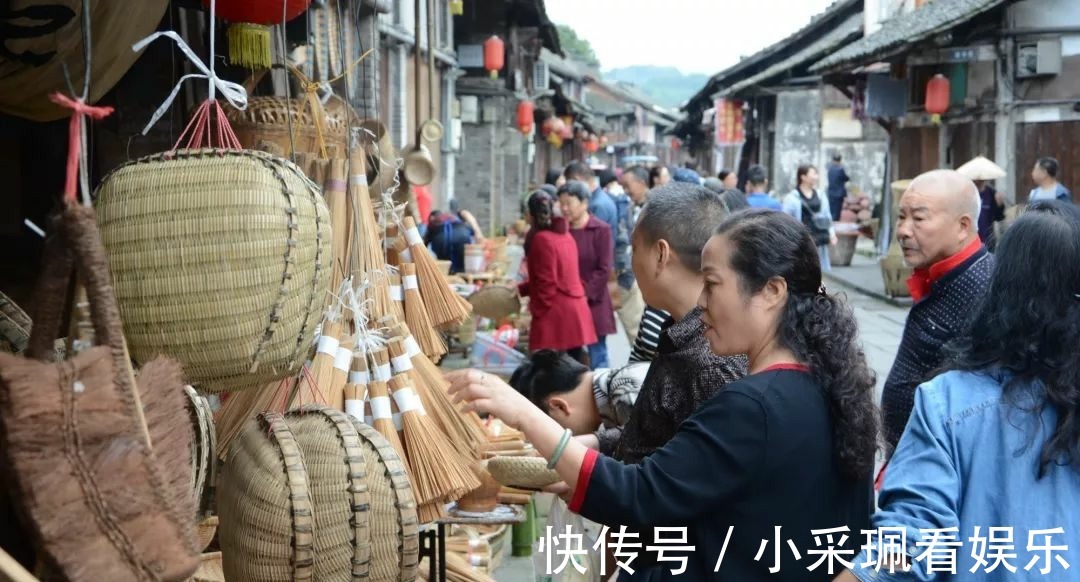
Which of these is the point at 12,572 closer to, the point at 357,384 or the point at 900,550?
the point at 900,550

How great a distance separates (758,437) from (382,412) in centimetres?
160

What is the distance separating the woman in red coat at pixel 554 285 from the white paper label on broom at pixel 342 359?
4.08 metres

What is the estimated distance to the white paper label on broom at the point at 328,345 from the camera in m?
3.47

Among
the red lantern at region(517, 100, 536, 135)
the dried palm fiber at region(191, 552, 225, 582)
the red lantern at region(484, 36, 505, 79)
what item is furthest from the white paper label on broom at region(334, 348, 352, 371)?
the red lantern at region(517, 100, 536, 135)

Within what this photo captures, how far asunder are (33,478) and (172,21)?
3.55m

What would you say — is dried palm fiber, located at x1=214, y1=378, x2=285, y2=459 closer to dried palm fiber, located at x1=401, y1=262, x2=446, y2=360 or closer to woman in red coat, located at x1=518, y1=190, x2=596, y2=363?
dried palm fiber, located at x1=401, y1=262, x2=446, y2=360

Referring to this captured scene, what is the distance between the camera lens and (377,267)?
12.7ft

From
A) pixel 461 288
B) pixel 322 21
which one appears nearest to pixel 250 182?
pixel 322 21

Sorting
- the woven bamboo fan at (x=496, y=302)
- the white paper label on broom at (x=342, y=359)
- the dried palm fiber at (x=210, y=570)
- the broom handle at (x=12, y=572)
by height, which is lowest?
the dried palm fiber at (x=210, y=570)

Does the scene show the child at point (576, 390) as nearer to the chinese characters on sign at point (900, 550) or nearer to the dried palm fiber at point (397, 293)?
the dried palm fiber at point (397, 293)

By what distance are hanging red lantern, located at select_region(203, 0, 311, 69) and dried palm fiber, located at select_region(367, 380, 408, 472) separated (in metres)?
1.09

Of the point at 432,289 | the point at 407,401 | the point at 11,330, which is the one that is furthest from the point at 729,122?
the point at 11,330

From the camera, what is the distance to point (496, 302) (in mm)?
8742

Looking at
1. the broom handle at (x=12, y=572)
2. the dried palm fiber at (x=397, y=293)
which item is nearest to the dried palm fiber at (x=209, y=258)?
the broom handle at (x=12, y=572)
